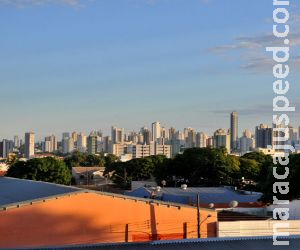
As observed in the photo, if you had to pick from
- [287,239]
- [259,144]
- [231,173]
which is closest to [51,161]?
[231,173]

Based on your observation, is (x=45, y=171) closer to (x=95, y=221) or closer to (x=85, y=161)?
(x=95, y=221)

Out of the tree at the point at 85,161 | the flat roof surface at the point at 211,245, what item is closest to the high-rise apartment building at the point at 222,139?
the tree at the point at 85,161

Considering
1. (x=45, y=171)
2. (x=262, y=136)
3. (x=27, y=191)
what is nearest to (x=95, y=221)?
(x=27, y=191)

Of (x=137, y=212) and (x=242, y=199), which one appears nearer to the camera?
(x=137, y=212)

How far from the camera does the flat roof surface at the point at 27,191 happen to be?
20906mm

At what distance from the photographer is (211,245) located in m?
12.2

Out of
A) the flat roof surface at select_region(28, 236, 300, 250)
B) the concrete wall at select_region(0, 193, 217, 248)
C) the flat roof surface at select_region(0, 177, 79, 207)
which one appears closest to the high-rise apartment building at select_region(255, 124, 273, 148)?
the flat roof surface at select_region(0, 177, 79, 207)

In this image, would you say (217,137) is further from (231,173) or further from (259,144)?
(231,173)

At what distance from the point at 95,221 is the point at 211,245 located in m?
8.00

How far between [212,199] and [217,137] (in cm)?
15875

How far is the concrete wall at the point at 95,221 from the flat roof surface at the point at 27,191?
2.92ft

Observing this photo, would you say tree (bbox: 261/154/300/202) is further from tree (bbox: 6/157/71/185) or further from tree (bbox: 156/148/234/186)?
tree (bbox: 6/157/71/185)

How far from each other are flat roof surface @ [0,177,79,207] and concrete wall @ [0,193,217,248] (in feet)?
2.92

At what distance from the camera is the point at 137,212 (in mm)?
20125
